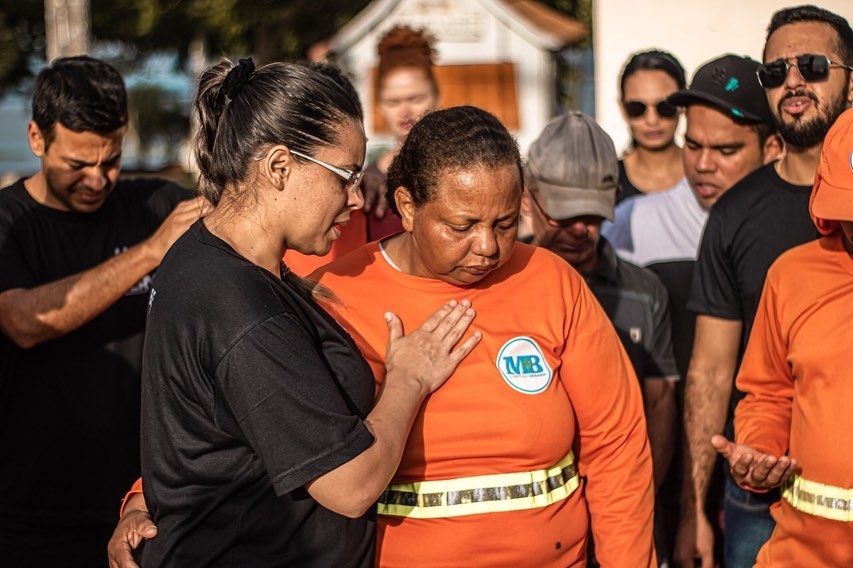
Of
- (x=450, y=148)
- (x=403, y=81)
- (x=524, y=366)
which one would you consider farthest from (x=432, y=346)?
(x=403, y=81)

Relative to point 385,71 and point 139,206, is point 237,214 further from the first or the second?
point 385,71

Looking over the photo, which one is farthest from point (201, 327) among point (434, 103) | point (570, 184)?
point (434, 103)

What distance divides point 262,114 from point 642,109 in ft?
11.3

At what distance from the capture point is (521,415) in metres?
2.71

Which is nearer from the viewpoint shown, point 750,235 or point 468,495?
point 468,495

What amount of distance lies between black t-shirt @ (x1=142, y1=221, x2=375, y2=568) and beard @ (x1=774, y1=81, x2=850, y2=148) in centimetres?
193

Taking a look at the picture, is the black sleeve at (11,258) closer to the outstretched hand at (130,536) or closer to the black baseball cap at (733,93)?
the outstretched hand at (130,536)

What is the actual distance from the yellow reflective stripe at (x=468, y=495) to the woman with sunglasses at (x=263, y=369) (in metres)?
0.18

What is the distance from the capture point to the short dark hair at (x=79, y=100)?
392cm

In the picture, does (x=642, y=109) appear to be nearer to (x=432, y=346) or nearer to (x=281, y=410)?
(x=432, y=346)

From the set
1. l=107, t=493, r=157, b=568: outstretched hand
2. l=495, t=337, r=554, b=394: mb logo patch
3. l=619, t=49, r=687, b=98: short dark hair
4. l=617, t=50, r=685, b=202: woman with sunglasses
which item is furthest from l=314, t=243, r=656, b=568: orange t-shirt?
l=619, t=49, r=687, b=98: short dark hair

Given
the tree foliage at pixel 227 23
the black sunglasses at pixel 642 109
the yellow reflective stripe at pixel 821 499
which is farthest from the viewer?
the tree foliage at pixel 227 23

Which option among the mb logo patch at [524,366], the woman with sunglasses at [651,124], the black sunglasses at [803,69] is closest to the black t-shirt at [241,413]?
the mb logo patch at [524,366]

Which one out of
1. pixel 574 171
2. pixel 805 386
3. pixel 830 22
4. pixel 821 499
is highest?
pixel 830 22
